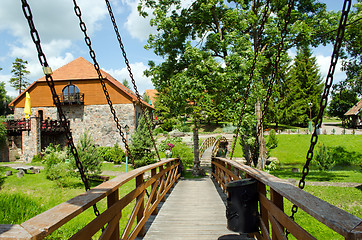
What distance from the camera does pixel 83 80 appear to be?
23.2 m

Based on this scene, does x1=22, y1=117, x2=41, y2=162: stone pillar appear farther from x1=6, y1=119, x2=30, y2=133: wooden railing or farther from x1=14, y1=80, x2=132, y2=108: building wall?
x1=14, y1=80, x2=132, y2=108: building wall

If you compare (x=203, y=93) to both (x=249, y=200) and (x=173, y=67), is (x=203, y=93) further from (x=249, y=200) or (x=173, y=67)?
(x=249, y=200)

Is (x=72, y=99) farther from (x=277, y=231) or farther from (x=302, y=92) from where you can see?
(x=302, y=92)

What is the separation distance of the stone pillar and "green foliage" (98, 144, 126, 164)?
18.1ft

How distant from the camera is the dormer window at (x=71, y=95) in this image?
2295 centimetres

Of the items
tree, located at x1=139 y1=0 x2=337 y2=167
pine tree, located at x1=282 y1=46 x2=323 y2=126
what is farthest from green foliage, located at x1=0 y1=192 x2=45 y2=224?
pine tree, located at x1=282 y1=46 x2=323 y2=126

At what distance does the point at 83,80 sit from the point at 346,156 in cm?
2371

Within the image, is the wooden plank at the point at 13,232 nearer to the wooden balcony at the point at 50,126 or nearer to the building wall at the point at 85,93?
the building wall at the point at 85,93

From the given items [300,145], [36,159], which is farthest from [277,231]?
[300,145]

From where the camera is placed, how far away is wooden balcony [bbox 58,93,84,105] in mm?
22922

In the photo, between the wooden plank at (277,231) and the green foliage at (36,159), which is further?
the green foliage at (36,159)

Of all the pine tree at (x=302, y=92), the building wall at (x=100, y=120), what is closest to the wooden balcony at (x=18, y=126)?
the building wall at (x=100, y=120)

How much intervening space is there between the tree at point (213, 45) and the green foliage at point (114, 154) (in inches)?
377

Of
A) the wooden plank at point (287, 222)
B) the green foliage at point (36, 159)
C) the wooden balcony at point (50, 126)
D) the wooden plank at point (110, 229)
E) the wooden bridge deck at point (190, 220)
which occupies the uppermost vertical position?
the wooden balcony at point (50, 126)
